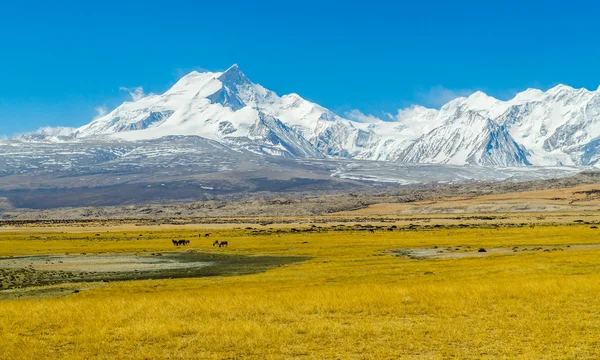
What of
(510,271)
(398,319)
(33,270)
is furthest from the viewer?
(33,270)

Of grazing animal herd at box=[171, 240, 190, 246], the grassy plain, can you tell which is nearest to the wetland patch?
the grassy plain

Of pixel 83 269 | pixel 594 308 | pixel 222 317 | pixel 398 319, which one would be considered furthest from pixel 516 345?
Answer: pixel 83 269

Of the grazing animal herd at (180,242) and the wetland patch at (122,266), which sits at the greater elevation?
the wetland patch at (122,266)

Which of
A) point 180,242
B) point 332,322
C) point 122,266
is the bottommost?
point 180,242

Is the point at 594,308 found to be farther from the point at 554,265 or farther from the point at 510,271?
the point at 554,265

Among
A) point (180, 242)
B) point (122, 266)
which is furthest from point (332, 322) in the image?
point (180, 242)

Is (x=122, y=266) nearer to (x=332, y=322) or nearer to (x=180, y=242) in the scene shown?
(x=180, y=242)

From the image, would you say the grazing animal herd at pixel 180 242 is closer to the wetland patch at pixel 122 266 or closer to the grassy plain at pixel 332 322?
the wetland patch at pixel 122 266

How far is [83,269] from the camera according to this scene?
2454 inches

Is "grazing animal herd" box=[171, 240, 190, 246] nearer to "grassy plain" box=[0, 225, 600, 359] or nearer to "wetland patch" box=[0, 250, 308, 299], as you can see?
"wetland patch" box=[0, 250, 308, 299]

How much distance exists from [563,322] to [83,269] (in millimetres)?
49134

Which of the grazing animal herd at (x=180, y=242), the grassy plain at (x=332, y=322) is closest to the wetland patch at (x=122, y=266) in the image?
the grassy plain at (x=332, y=322)

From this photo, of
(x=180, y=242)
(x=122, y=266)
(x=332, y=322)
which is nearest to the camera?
(x=332, y=322)

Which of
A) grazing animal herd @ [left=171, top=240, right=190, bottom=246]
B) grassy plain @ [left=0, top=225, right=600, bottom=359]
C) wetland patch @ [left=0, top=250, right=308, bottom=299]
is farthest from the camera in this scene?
grazing animal herd @ [left=171, top=240, right=190, bottom=246]
